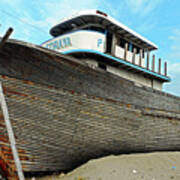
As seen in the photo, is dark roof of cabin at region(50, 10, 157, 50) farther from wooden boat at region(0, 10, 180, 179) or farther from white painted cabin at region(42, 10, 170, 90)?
wooden boat at region(0, 10, 180, 179)

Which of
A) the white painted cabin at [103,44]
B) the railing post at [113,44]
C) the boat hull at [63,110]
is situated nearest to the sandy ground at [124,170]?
the boat hull at [63,110]

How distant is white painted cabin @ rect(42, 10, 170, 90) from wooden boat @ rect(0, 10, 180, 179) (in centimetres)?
245

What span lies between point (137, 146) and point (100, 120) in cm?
165

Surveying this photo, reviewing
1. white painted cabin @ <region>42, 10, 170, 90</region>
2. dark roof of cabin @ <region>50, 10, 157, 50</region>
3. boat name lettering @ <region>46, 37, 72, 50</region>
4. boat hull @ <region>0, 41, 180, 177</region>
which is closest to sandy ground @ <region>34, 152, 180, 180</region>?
boat hull @ <region>0, 41, 180, 177</region>

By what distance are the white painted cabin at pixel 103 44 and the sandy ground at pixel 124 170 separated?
3.91 m

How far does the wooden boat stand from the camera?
383cm

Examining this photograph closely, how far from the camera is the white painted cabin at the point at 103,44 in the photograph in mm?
7586

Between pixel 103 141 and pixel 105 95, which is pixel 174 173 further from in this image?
pixel 105 95

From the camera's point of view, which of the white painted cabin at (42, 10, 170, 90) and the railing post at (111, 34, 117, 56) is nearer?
the white painted cabin at (42, 10, 170, 90)

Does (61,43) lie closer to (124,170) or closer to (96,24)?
(96,24)

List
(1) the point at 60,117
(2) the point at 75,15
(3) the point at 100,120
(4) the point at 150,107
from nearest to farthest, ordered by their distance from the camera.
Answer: (1) the point at 60,117, (3) the point at 100,120, (4) the point at 150,107, (2) the point at 75,15

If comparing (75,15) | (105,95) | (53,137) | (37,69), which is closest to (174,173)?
(105,95)

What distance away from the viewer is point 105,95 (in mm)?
4965

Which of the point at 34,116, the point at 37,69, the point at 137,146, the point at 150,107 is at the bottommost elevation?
the point at 137,146
